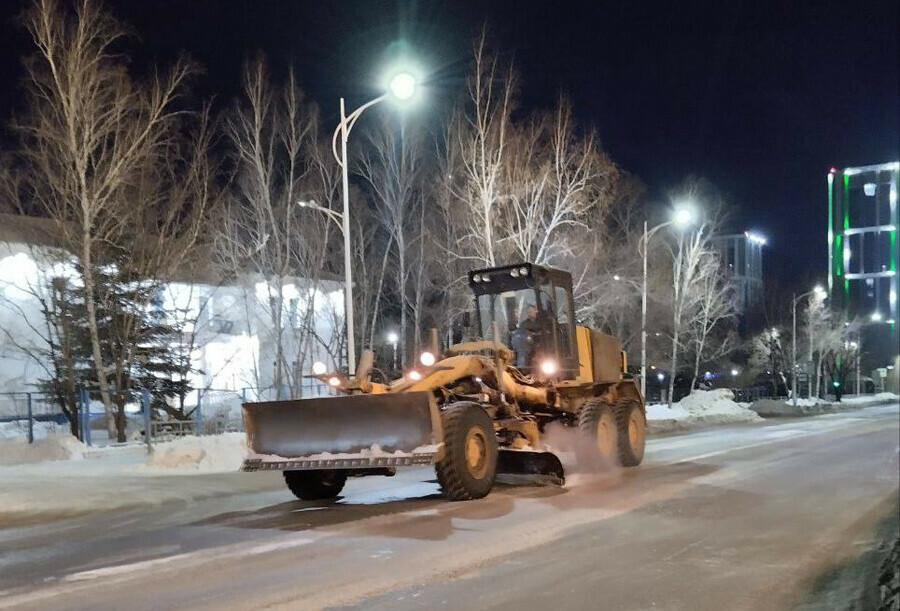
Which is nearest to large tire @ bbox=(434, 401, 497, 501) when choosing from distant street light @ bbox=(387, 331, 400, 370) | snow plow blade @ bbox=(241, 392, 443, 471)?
snow plow blade @ bbox=(241, 392, 443, 471)

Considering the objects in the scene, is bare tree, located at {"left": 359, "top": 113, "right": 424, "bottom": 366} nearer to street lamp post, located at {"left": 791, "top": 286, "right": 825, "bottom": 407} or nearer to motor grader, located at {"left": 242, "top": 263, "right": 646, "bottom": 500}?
motor grader, located at {"left": 242, "top": 263, "right": 646, "bottom": 500}

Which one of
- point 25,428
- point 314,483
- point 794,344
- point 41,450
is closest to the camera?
point 314,483

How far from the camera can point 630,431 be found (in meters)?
16.2

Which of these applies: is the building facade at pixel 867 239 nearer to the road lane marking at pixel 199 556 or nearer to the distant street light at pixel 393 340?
the distant street light at pixel 393 340

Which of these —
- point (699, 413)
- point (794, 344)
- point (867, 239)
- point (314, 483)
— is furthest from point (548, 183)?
point (867, 239)

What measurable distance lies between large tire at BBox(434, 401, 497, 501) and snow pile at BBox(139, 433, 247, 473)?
6.40m

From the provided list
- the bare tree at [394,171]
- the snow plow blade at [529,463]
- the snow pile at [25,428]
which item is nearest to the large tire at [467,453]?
the snow plow blade at [529,463]

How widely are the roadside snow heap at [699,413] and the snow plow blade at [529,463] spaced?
18.0 m

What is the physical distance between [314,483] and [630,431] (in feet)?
21.9

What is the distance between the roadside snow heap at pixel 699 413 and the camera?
32.0 m

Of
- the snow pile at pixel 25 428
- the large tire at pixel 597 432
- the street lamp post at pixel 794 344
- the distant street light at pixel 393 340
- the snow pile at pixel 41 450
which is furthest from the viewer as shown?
the street lamp post at pixel 794 344

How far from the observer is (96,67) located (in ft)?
72.8

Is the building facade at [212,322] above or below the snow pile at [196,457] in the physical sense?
above

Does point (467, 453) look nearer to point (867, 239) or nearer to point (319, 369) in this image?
point (319, 369)
